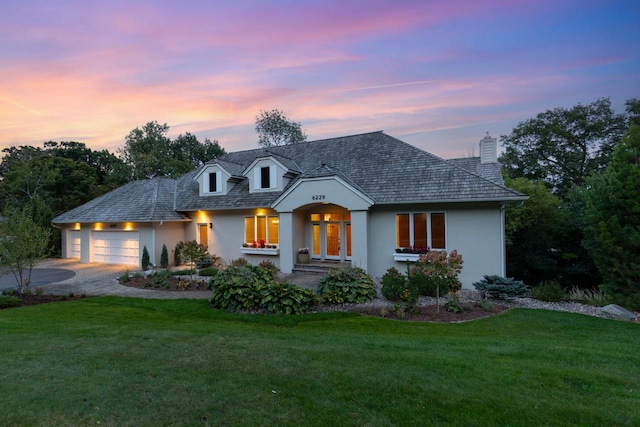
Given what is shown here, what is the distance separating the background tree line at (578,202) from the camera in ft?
31.8

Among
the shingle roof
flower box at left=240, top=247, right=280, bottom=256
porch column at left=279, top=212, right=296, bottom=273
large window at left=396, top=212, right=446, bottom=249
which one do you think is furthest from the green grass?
the shingle roof

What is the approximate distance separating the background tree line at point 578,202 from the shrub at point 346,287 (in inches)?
297

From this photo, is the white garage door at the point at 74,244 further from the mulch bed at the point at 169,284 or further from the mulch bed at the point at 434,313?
the mulch bed at the point at 434,313

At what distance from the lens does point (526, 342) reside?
625 centimetres

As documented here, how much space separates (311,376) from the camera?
4191 mm

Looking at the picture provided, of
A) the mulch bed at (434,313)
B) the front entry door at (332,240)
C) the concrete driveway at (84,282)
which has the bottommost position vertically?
the mulch bed at (434,313)

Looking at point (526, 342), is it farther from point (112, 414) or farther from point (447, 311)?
point (112, 414)

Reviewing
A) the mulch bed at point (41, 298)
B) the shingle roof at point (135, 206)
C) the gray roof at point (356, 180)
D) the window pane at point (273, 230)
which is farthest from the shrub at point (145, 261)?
the window pane at point (273, 230)

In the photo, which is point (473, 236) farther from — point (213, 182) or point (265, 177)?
point (213, 182)

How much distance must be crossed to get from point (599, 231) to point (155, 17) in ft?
54.6

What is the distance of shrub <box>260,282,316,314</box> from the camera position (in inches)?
351

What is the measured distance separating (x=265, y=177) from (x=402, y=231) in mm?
7966

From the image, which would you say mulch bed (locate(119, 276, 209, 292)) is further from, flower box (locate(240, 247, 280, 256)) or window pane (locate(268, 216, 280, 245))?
window pane (locate(268, 216, 280, 245))

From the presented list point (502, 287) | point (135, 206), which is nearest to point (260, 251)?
point (135, 206)
